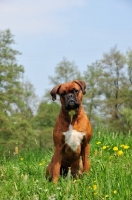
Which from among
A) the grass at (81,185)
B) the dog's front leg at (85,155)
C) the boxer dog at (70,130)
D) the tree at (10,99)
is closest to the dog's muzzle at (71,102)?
the boxer dog at (70,130)

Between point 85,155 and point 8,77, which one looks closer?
point 85,155

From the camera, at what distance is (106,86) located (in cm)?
3397

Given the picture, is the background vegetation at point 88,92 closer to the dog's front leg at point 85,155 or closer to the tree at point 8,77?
the tree at point 8,77

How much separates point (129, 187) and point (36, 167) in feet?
9.34

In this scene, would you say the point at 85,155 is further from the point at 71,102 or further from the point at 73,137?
the point at 71,102

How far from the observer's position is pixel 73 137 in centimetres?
495

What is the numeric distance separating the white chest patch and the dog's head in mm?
282

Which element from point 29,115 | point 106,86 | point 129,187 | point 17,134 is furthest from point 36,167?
point 29,115

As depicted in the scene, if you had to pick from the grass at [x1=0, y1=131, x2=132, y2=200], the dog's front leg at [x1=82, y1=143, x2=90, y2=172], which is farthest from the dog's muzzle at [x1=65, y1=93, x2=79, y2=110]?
the grass at [x1=0, y1=131, x2=132, y2=200]

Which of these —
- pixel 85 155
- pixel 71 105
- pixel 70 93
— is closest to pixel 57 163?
pixel 85 155

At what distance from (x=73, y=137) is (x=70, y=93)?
0.53 meters

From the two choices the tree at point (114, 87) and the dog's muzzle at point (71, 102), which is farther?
the tree at point (114, 87)

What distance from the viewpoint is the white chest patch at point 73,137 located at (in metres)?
4.96

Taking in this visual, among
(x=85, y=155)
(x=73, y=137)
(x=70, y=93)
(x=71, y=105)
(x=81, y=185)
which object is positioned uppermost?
(x=70, y=93)
